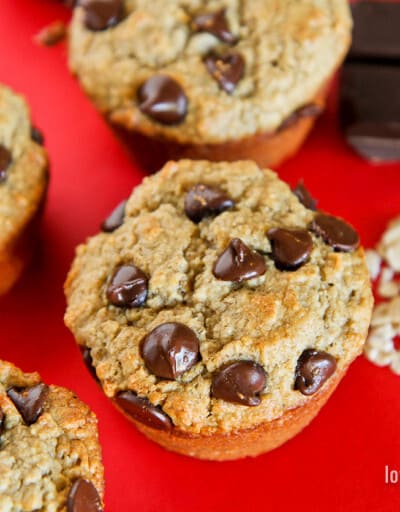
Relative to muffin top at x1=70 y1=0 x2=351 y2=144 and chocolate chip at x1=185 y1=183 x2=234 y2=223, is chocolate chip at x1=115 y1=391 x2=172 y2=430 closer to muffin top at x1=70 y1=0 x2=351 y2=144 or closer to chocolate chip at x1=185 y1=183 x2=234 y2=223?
chocolate chip at x1=185 y1=183 x2=234 y2=223

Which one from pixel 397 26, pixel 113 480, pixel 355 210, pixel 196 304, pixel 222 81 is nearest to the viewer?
pixel 196 304

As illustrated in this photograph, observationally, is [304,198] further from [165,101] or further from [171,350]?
[171,350]

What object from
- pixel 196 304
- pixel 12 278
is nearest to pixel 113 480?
pixel 196 304

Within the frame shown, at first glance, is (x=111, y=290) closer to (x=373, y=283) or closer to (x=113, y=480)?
(x=113, y=480)

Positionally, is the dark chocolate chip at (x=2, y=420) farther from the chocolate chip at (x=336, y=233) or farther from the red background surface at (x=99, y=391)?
the chocolate chip at (x=336, y=233)

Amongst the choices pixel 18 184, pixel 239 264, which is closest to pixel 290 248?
pixel 239 264


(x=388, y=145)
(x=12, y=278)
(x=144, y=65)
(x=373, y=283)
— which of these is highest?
(x=144, y=65)
